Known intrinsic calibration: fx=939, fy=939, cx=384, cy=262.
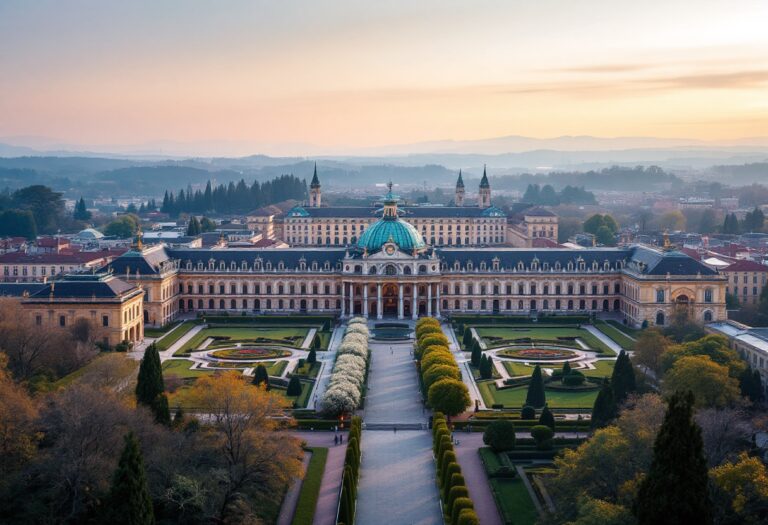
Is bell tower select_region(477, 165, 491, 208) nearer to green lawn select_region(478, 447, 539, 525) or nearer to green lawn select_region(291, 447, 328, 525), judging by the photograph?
green lawn select_region(291, 447, 328, 525)

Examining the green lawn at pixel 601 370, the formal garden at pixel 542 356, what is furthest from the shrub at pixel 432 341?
the green lawn at pixel 601 370

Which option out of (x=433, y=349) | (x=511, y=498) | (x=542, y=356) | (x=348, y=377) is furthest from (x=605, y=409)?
(x=542, y=356)

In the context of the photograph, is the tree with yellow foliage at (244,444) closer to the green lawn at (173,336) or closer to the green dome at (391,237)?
the green lawn at (173,336)

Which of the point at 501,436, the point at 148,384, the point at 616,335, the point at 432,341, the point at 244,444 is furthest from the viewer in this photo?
the point at 616,335

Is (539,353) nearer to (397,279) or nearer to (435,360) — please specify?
(435,360)

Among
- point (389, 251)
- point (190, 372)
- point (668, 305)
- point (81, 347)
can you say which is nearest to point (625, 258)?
point (668, 305)

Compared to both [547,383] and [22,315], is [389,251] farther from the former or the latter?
[22,315]
